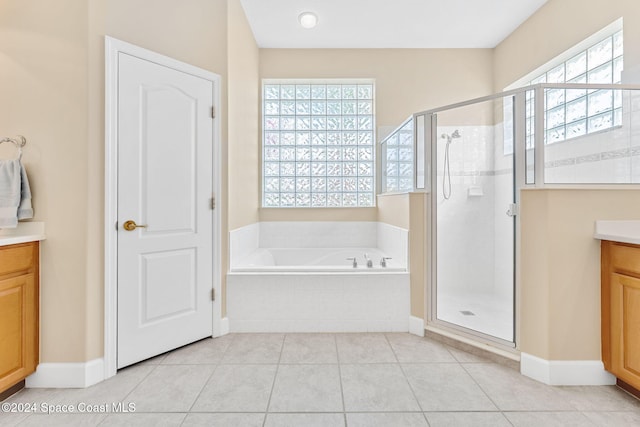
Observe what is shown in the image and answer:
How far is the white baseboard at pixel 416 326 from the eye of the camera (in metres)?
2.40

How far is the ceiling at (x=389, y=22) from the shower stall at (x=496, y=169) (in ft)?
4.10

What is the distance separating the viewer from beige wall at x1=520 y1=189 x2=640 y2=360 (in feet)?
5.83

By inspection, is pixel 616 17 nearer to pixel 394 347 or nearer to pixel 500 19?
pixel 500 19

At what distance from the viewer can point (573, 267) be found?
1.79m

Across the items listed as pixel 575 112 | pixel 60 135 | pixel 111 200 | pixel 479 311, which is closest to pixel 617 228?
pixel 575 112

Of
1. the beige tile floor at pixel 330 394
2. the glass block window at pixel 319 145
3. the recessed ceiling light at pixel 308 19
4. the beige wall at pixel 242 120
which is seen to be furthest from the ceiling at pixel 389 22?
the beige tile floor at pixel 330 394

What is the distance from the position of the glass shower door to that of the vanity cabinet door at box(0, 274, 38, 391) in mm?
2636

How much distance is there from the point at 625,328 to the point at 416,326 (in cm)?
121

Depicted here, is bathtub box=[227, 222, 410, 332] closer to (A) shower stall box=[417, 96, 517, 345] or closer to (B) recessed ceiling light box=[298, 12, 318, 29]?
(A) shower stall box=[417, 96, 517, 345]

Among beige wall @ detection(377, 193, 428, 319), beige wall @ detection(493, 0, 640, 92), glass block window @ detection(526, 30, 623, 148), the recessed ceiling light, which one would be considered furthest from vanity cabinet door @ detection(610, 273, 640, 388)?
the recessed ceiling light

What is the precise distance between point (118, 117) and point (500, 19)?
3665 millimetres

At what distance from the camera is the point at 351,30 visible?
10.8 ft

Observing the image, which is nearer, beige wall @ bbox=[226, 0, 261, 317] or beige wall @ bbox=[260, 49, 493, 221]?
beige wall @ bbox=[226, 0, 261, 317]

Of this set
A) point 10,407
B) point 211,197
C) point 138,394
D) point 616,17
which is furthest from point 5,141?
point 616,17
